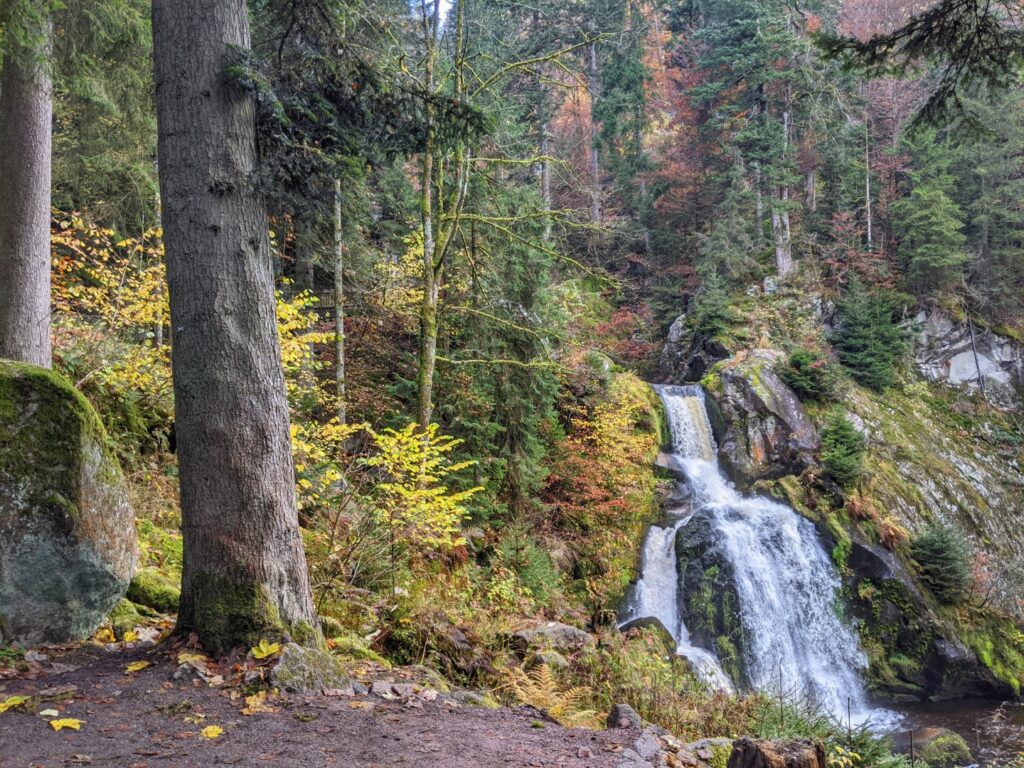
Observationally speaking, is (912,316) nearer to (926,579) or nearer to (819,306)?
(819,306)

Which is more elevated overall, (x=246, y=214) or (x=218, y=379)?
(x=246, y=214)

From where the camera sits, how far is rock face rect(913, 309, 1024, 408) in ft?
60.4

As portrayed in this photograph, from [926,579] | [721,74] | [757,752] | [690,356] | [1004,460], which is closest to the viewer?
[757,752]

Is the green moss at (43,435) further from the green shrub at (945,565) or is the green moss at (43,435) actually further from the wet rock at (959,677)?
the green shrub at (945,565)

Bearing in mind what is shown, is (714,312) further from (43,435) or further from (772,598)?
(43,435)

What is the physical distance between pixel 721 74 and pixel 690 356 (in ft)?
40.9

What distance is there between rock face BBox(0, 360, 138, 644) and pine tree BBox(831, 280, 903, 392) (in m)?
18.8

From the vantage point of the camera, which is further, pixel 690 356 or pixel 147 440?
pixel 690 356

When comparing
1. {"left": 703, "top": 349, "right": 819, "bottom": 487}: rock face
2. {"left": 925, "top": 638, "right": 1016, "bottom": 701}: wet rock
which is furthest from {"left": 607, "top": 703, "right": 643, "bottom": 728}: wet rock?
{"left": 703, "top": 349, "right": 819, "bottom": 487}: rock face

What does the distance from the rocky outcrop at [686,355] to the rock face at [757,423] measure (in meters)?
1.18

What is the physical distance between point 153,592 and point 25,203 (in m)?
4.69

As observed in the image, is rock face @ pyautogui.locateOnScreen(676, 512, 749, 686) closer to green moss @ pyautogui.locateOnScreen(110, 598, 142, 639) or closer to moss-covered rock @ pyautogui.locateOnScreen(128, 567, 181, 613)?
moss-covered rock @ pyautogui.locateOnScreen(128, 567, 181, 613)

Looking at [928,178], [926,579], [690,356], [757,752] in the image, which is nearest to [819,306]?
[690,356]

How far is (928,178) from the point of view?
1973cm
